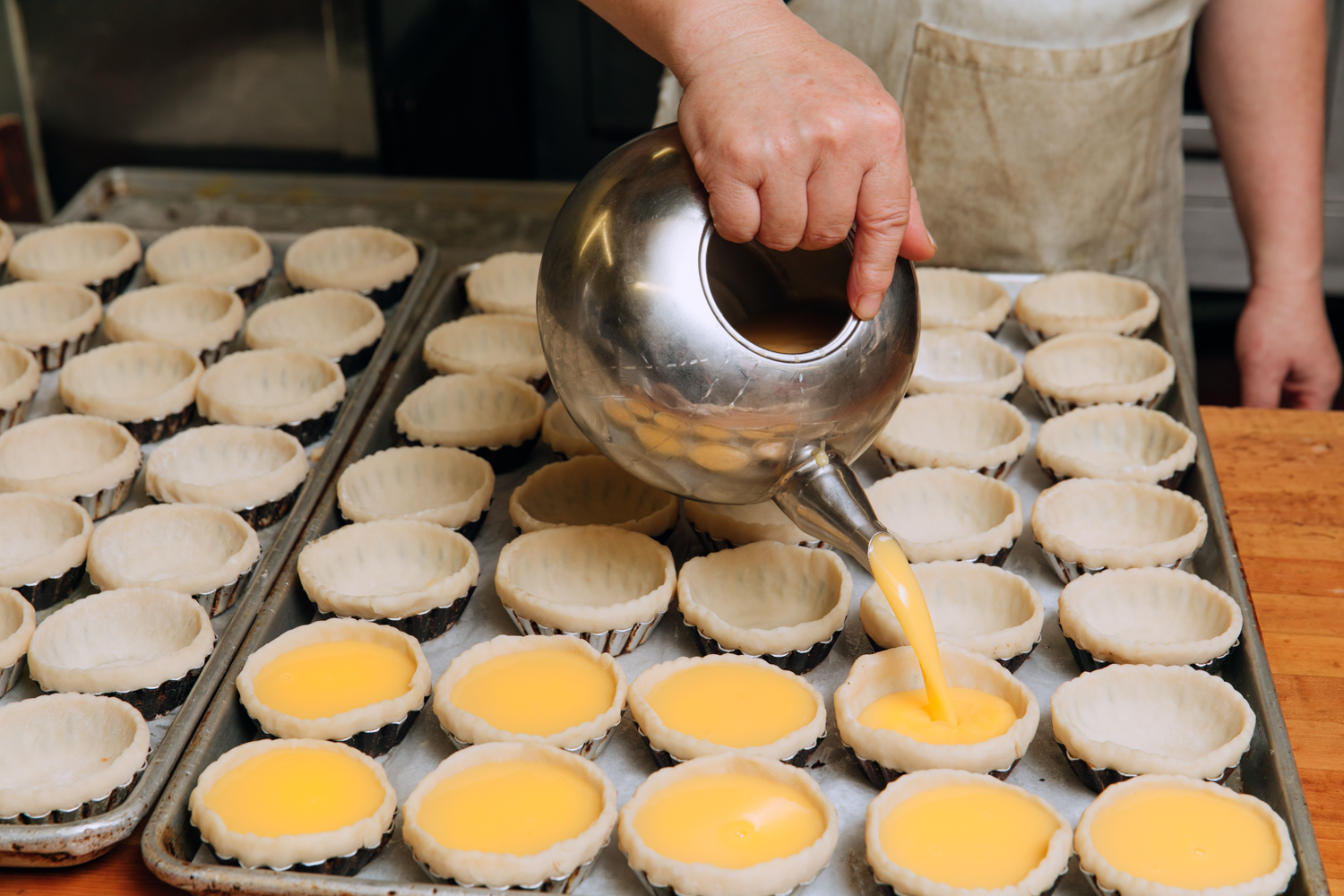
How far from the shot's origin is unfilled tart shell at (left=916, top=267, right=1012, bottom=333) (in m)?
2.09

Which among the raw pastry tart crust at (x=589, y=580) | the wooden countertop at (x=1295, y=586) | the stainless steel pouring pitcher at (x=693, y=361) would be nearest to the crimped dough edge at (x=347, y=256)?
the raw pastry tart crust at (x=589, y=580)

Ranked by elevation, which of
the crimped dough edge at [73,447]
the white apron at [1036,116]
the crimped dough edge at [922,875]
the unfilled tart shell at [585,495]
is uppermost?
the white apron at [1036,116]

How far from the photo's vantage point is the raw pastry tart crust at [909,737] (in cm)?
122

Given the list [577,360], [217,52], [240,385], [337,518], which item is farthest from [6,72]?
[577,360]

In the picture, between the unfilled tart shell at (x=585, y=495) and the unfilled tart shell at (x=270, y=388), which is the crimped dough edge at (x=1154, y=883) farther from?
the unfilled tart shell at (x=270, y=388)

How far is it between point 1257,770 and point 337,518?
1137 mm

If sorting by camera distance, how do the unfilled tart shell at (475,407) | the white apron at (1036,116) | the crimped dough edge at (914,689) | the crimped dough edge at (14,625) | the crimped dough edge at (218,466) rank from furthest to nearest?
the white apron at (1036,116), the unfilled tart shell at (475,407), the crimped dough edge at (218,466), the crimped dough edge at (14,625), the crimped dough edge at (914,689)

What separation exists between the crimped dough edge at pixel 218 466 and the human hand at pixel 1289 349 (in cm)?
155

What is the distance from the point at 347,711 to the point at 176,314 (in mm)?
1116

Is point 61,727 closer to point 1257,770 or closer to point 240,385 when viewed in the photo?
point 240,385

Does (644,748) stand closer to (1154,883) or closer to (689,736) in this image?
(689,736)

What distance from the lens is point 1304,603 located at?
4.84ft

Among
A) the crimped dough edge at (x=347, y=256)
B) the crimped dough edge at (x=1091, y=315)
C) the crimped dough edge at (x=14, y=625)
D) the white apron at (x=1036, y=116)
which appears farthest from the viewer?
the crimped dough edge at (x=347, y=256)

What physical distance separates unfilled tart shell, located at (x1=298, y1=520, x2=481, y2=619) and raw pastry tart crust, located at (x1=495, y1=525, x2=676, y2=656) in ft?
0.22
